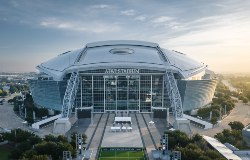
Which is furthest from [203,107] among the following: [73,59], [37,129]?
[37,129]

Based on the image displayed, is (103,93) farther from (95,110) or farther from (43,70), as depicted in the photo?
(43,70)

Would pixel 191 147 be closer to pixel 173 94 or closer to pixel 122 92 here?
pixel 173 94

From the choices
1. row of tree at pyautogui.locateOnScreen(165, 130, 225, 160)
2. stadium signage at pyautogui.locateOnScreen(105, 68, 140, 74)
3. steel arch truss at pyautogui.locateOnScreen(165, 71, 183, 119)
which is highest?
stadium signage at pyautogui.locateOnScreen(105, 68, 140, 74)

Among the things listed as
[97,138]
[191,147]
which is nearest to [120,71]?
[97,138]

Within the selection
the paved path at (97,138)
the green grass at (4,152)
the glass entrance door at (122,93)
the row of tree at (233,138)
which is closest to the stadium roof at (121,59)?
the glass entrance door at (122,93)

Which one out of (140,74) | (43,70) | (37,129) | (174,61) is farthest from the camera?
(43,70)

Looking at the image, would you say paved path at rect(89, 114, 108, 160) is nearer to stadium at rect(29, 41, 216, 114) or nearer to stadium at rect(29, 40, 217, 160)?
stadium at rect(29, 40, 217, 160)

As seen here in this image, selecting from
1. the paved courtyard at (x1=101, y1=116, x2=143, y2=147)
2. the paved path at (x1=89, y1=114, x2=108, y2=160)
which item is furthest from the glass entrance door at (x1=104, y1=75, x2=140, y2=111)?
the paved courtyard at (x1=101, y1=116, x2=143, y2=147)
